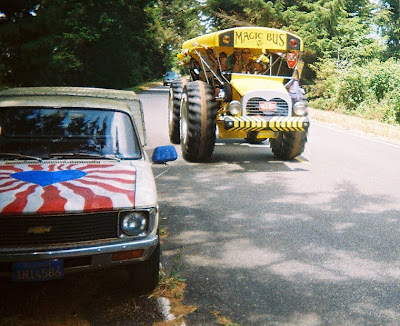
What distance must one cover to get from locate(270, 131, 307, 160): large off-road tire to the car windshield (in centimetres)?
544

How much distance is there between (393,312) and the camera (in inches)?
147

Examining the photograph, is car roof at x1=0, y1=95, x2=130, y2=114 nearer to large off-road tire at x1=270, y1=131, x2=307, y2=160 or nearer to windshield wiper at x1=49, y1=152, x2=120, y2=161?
windshield wiper at x1=49, y1=152, x2=120, y2=161

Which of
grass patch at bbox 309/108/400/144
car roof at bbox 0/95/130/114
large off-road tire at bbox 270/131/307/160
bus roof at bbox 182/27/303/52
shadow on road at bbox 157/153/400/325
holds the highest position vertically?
bus roof at bbox 182/27/303/52

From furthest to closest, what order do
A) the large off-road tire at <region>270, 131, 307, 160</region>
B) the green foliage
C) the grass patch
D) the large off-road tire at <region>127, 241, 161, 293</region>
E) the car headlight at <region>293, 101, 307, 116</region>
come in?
the green foliage → the grass patch → the large off-road tire at <region>270, 131, 307, 160</region> → the car headlight at <region>293, 101, 307, 116</region> → the large off-road tire at <region>127, 241, 161, 293</region>

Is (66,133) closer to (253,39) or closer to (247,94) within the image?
(247,94)

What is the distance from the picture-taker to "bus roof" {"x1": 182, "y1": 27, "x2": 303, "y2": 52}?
913 centimetres

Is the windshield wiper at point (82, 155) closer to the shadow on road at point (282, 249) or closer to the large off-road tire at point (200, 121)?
the shadow on road at point (282, 249)

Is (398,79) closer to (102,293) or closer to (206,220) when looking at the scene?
(206,220)

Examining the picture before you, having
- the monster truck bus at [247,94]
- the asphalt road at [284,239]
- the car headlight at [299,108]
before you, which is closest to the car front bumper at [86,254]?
the asphalt road at [284,239]

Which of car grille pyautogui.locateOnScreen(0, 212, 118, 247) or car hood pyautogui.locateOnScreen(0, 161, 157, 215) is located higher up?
car hood pyautogui.locateOnScreen(0, 161, 157, 215)

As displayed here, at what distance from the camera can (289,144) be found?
957 centimetres

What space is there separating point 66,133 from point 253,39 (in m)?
5.83

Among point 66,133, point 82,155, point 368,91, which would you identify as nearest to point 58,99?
point 66,133

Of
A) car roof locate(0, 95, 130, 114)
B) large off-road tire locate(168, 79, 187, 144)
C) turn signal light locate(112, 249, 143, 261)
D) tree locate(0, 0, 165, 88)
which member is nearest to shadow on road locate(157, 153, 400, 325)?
turn signal light locate(112, 249, 143, 261)
